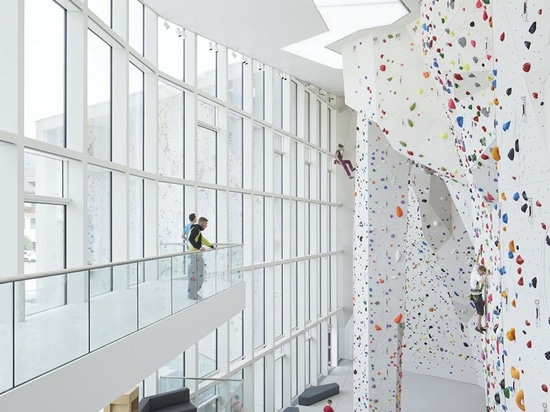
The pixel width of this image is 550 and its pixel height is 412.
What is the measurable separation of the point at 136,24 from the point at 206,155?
3.54m

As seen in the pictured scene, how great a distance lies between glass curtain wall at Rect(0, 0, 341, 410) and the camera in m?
7.42

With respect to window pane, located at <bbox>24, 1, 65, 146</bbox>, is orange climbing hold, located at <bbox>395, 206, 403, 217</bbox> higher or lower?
lower

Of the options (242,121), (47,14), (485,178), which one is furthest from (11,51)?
(242,121)

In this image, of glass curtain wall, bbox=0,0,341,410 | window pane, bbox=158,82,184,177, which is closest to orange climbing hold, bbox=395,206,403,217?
glass curtain wall, bbox=0,0,341,410

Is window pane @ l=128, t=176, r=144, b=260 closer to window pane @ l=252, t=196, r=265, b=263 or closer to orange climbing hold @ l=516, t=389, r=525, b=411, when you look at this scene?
window pane @ l=252, t=196, r=265, b=263

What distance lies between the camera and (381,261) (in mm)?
12172

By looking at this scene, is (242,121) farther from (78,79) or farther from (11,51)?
(11,51)

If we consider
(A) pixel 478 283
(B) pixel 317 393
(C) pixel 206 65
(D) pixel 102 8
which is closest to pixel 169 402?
(A) pixel 478 283

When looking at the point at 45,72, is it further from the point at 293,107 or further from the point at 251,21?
the point at 293,107

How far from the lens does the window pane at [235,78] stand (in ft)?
47.1

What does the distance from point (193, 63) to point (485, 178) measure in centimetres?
690

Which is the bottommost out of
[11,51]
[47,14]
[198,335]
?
[198,335]

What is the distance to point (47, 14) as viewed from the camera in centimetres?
755

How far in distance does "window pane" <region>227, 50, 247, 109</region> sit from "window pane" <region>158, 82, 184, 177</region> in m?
2.45
